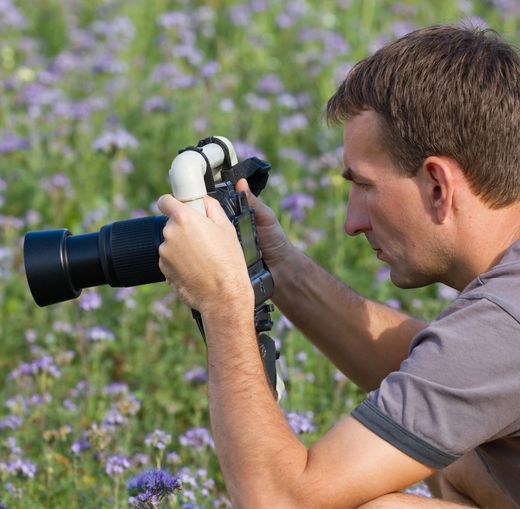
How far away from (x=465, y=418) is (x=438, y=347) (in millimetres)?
126

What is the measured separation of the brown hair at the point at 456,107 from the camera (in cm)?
209

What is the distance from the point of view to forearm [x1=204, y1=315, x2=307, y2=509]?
1.92m

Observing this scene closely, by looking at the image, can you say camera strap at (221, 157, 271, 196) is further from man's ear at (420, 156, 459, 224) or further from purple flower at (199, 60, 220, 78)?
purple flower at (199, 60, 220, 78)

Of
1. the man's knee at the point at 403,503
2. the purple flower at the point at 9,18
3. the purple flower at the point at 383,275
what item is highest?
the purple flower at the point at 9,18

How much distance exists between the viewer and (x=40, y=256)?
219 cm

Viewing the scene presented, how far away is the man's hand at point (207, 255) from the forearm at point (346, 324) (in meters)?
0.60

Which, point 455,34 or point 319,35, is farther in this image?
point 319,35

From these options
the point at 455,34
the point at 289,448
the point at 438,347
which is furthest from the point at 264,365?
the point at 455,34

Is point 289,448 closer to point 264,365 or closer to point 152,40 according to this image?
point 264,365

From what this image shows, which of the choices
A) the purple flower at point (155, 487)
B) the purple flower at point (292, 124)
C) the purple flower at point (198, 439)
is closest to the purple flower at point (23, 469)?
the purple flower at point (198, 439)

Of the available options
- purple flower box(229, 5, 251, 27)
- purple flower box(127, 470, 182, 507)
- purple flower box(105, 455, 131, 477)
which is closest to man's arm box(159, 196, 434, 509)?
purple flower box(127, 470, 182, 507)

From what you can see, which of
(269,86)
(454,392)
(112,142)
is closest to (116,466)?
(454,392)

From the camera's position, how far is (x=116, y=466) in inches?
96.8

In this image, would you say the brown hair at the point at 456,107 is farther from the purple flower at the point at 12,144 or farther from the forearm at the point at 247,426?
the purple flower at the point at 12,144
